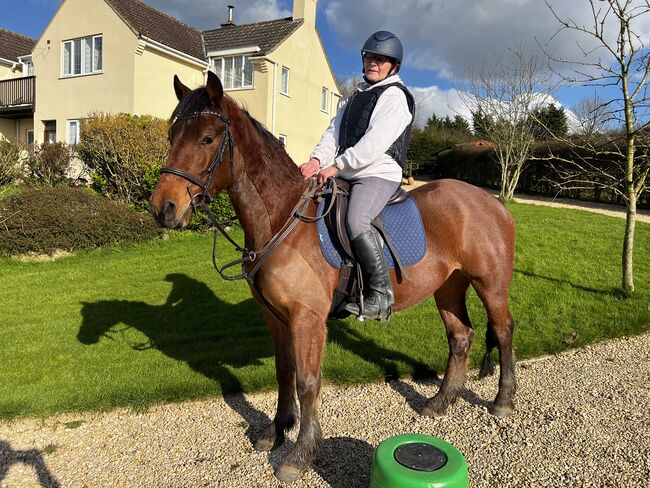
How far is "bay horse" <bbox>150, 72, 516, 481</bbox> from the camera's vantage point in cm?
275

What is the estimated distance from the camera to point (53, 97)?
20.8 m

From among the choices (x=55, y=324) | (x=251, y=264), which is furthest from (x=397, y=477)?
(x=55, y=324)

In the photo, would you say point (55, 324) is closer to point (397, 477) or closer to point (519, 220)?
point (397, 477)

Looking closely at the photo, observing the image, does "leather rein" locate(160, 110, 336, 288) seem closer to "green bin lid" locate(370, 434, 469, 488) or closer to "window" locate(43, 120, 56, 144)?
"green bin lid" locate(370, 434, 469, 488)

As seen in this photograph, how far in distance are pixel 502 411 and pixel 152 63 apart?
19.8 m

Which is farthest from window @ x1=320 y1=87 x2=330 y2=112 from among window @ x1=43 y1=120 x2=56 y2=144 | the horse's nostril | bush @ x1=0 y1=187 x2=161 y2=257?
the horse's nostril

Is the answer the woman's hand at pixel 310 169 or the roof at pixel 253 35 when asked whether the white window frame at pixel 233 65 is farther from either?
the woman's hand at pixel 310 169

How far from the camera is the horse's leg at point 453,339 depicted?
429 cm

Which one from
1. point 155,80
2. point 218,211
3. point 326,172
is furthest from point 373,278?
point 155,80

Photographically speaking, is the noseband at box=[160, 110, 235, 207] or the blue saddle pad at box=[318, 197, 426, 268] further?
the blue saddle pad at box=[318, 197, 426, 268]

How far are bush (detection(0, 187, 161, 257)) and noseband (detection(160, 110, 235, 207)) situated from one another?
378 inches

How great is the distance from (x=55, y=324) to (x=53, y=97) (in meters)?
18.5

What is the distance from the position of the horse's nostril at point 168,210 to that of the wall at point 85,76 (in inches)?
713

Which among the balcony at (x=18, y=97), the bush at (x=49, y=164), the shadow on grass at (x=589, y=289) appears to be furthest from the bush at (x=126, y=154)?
the balcony at (x=18, y=97)
